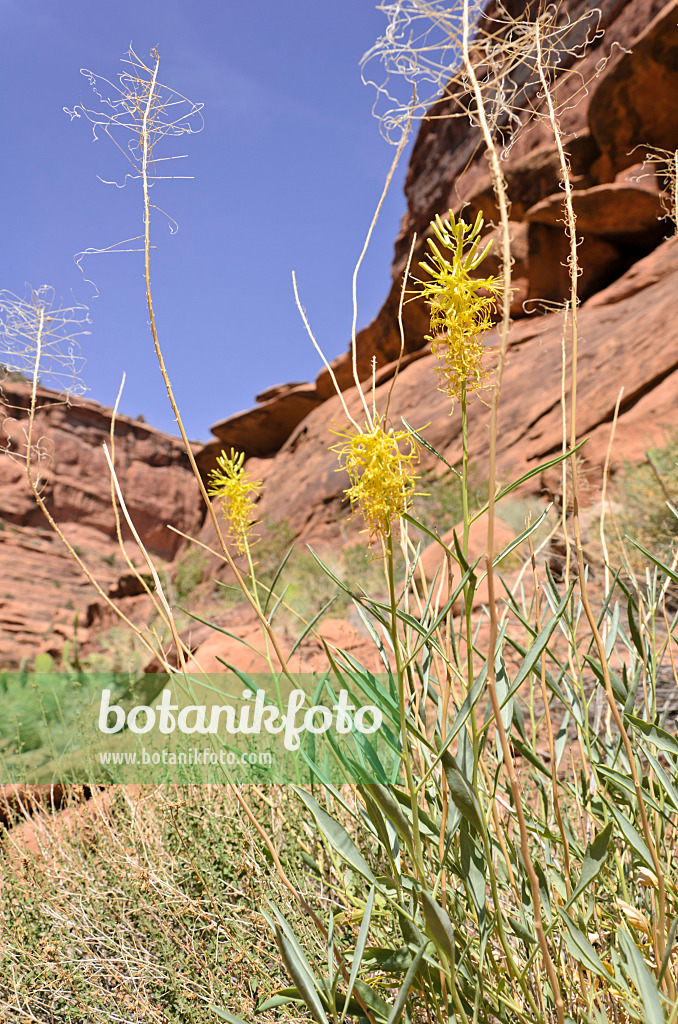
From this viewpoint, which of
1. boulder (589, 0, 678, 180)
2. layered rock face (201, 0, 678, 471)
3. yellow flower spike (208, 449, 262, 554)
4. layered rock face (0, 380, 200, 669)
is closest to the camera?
yellow flower spike (208, 449, 262, 554)

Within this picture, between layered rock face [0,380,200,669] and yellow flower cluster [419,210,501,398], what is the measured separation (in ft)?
33.8

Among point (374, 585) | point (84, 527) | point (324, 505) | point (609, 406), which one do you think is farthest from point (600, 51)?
point (84, 527)

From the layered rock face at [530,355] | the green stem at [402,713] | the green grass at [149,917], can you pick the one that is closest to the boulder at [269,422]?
the layered rock face at [530,355]

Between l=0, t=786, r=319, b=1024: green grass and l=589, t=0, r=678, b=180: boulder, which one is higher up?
l=589, t=0, r=678, b=180: boulder

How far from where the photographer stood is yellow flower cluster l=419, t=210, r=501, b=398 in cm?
59

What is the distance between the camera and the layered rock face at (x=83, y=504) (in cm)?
1465

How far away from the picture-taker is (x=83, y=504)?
25.7m

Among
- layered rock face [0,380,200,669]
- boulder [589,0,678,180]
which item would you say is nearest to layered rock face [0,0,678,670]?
boulder [589,0,678,180]

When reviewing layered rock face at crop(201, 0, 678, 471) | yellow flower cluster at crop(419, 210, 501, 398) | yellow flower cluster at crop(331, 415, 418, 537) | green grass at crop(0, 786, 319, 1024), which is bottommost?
green grass at crop(0, 786, 319, 1024)

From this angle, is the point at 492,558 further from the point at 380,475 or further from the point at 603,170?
the point at 603,170

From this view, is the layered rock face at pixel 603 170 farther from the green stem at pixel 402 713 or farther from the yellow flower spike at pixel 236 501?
the green stem at pixel 402 713

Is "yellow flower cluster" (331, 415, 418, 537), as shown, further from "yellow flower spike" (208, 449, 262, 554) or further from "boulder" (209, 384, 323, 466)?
"boulder" (209, 384, 323, 466)

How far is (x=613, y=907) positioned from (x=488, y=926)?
15.9 inches

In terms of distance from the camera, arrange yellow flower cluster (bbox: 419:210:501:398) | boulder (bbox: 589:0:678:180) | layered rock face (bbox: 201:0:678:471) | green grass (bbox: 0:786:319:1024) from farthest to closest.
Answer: layered rock face (bbox: 201:0:678:471)
boulder (bbox: 589:0:678:180)
green grass (bbox: 0:786:319:1024)
yellow flower cluster (bbox: 419:210:501:398)
